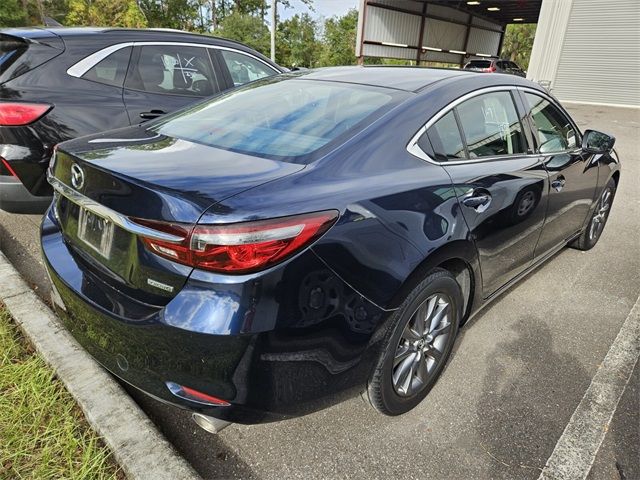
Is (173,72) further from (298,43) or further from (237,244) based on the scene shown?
(298,43)

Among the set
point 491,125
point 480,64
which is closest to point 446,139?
point 491,125

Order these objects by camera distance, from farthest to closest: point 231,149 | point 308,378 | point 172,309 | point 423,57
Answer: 1. point 423,57
2. point 231,149
3. point 308,378
4. point 172,309

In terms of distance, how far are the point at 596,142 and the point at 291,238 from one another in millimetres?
3052

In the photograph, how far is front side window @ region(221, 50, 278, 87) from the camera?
4.64m

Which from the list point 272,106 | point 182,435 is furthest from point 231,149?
point 182,435

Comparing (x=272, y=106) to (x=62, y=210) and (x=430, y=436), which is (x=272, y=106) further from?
(x=430, y=436)

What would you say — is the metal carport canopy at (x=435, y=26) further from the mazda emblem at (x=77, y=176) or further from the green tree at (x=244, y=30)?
the mazda emblem at (x=77, y=176)

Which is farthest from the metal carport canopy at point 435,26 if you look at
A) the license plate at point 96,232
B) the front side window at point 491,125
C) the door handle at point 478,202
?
the license plate at point 96,232

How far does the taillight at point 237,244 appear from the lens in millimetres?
1389

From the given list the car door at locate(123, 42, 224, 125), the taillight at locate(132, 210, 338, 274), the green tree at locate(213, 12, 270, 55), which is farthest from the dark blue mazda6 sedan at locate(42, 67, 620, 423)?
the green tree at locate(213, 12, 270, 55)

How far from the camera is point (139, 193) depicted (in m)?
1.50

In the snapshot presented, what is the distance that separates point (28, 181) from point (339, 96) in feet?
7.87

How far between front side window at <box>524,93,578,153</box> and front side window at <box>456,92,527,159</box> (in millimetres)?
262

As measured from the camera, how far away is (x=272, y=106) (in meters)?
2.29
